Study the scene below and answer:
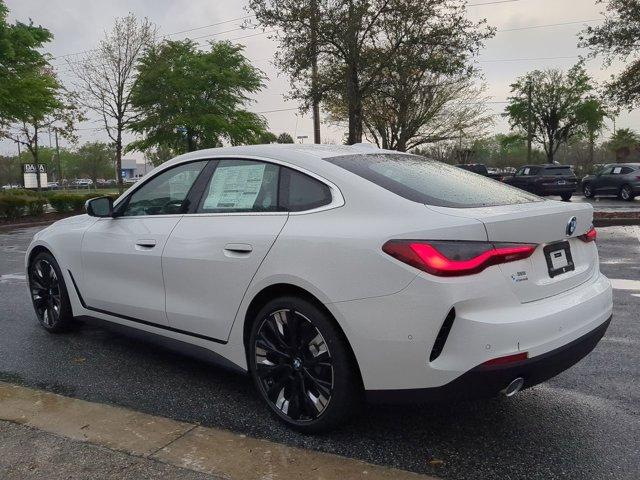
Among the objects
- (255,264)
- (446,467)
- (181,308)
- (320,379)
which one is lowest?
(446,467)

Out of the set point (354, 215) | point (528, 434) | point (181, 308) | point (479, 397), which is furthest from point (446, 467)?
point (181, 308)

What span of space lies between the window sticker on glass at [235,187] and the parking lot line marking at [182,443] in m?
1.27

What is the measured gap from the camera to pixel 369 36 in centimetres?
1997

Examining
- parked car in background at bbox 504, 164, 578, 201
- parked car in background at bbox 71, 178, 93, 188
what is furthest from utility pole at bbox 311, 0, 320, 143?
parked car in background at bbox 71, 178, 93, 188

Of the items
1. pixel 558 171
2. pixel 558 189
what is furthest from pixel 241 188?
pixel 558 171

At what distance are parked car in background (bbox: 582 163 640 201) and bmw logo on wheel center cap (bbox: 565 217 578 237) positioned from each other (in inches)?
919

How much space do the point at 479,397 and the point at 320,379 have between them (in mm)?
775

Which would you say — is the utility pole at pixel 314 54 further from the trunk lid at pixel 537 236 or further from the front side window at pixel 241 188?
the trunk lid at pixel 537 236

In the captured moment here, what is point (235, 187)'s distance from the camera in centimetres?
358

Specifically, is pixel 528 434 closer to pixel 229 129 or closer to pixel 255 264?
pixel 255 264

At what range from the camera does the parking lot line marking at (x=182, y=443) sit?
264cm

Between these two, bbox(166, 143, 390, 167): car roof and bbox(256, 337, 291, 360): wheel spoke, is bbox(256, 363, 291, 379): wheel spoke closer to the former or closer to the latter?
bbox(256, 337, 291, 360): wheel spoke

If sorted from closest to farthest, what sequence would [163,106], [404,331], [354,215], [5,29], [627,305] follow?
[404,331], [354,215], [627,305], [5,29], [163,106]

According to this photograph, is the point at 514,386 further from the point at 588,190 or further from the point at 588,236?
the point at 588,190
